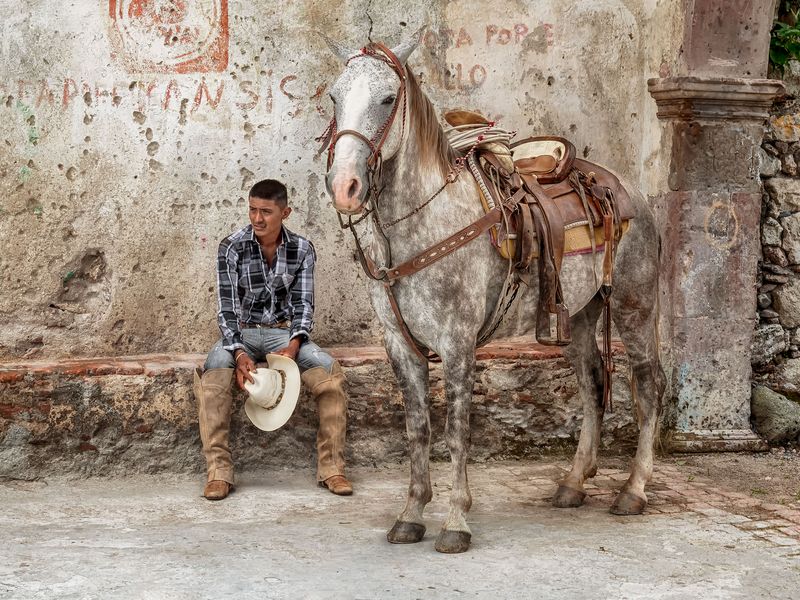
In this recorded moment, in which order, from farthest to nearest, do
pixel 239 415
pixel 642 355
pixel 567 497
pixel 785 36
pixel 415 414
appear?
pixel 785 36 → pixel 239 415 → pixel 642 355 → pixel 567 497 → pixel 415 414

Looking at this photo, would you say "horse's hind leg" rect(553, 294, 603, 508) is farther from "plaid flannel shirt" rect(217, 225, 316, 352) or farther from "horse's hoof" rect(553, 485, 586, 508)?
"plaid flannel shirt" rect(217, 225, 316, 352)

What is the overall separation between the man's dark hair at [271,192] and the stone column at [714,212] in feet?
7.54

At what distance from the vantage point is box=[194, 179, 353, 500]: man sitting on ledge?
5.52 meters

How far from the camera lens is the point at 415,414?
4.78 meters

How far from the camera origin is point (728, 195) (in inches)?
248

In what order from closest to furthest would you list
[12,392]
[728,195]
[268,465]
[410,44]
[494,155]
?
[410,44] → [494,155] → [12,392] → [268,465] → [728,195]

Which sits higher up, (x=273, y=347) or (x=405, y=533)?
(x=273, y=347)

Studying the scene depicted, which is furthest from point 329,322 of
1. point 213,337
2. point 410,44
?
point 410,44

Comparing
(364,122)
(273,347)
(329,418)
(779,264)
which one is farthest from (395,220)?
(779,264)

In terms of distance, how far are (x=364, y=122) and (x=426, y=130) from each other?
16.5 inches

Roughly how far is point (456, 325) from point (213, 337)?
6.80 ft

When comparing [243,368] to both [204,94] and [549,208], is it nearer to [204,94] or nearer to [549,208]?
[204,94]

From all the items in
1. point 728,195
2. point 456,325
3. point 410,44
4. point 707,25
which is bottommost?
point 456,325

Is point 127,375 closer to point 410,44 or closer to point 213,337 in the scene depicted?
point 213,337
